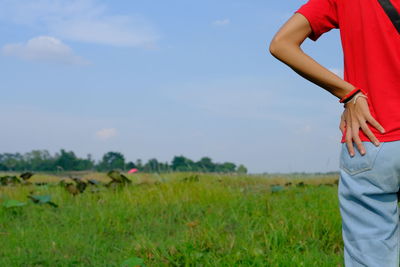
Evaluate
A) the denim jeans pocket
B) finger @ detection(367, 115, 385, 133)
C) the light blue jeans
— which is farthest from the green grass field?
finger @ detection(367, 115, 385, 133)

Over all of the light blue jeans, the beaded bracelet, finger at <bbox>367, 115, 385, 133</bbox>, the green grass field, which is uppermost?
the beaded bracelet

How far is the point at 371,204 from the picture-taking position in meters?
2.05

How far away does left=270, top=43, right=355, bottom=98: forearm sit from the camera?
7.09ft

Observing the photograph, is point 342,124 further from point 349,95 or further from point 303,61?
point 303,61

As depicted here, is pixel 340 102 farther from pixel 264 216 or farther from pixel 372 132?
pixel 264 216

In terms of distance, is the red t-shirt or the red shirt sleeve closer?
the red t-shirt

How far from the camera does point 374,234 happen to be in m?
2.09

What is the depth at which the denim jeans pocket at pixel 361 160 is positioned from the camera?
2.00 m

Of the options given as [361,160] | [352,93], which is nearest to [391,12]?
[352,93]

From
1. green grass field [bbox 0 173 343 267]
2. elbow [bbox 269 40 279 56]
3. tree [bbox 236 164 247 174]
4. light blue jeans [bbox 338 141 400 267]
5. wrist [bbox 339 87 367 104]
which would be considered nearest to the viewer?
light blue jeans [bbox 338 141 400 267]

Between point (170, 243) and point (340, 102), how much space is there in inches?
114

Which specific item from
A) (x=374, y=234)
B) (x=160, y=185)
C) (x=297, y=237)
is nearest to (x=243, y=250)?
(x=297, y=237)

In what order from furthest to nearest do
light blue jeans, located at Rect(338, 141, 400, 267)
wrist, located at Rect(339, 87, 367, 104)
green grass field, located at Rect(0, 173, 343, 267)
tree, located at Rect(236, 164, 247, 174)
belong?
tree, located at Rect(236, 164, 247, 174) → green grass field, located at Rect(0, 173, 343, 267) → wrist, located at Rect(339, 87, 367, 104) → light blue jeans, located at Rect(338, 141, 400, 267)

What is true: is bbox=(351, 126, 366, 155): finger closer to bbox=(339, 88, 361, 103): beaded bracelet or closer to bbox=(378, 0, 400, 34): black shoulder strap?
bbox=(339, 88, 361, 103): beaded bracelet
